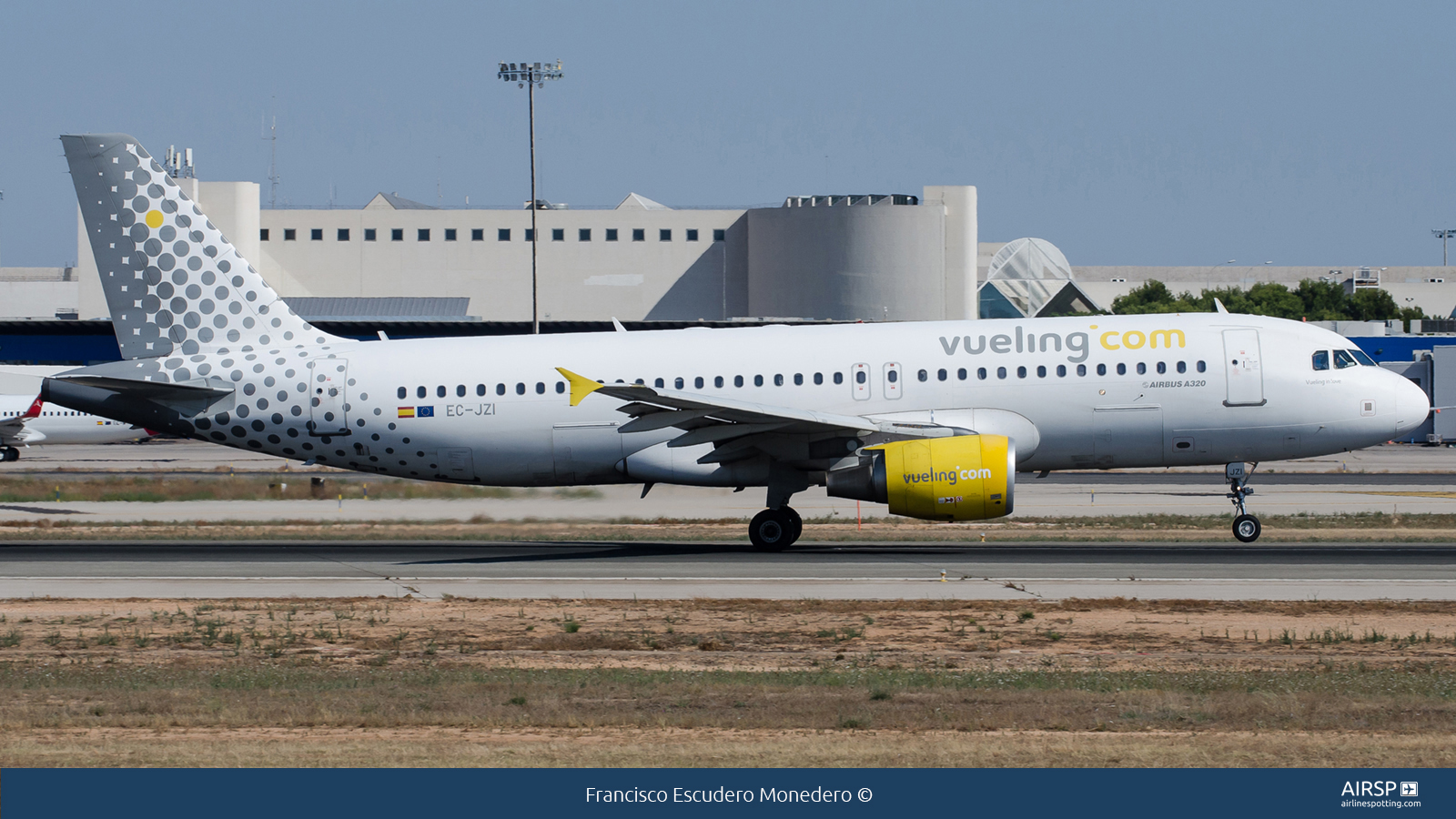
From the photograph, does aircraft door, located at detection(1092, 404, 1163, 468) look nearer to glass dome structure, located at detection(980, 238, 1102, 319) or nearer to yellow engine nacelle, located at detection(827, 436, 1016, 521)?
yellow engine nacelle, located at detection(827, 436, 1016, 521)

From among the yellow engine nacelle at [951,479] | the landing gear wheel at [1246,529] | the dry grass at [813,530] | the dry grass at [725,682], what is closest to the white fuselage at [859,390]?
the landing gear wheel at [1246,529]

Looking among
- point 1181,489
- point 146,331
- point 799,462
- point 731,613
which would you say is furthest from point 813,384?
point 1181,489

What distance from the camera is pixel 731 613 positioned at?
19.0 m

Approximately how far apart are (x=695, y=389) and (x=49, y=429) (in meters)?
58.5

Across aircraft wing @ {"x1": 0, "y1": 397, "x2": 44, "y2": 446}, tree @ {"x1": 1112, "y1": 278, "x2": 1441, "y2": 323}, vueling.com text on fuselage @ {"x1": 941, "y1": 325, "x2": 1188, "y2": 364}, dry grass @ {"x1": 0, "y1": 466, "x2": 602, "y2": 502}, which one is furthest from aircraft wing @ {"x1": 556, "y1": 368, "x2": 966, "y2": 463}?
tree @ {"x1": 1112, "y1": 278, "x2": 1441, "y2": 323}

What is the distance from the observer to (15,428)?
236 ft

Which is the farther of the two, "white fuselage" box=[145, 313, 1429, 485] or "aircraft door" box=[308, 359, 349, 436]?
"aircraft door" box=[308, 359, 349, 436]

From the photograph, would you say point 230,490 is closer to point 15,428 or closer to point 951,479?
point 951,479

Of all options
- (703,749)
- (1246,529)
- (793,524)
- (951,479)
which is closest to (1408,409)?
(1246,529)

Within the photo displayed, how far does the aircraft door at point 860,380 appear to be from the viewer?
2633 cm

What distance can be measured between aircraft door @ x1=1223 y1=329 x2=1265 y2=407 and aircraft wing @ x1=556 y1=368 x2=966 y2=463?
512 centimetres

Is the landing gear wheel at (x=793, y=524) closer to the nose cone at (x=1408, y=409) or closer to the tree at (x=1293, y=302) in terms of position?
the nose cone at (x=1408, y=409)

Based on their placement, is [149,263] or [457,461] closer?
[457,461]

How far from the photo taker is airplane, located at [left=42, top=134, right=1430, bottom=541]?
85.1 feet
